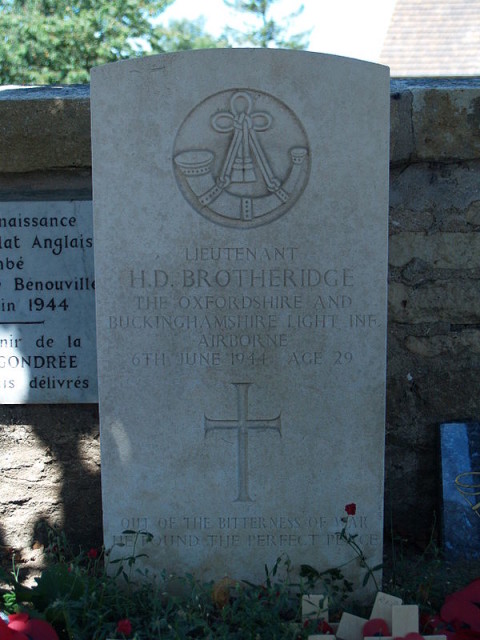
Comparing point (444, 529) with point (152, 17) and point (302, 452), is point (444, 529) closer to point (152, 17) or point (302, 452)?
point (302, 452)

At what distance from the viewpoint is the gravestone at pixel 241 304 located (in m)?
2.52

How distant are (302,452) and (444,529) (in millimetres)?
795

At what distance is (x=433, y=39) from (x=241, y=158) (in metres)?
13.0

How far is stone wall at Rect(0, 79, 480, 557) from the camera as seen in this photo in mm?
3092

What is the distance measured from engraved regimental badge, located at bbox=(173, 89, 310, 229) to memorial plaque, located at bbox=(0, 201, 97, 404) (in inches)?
29.4

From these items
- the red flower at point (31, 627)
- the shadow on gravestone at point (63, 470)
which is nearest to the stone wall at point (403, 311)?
the shadow on gravestone at point (63, 470)

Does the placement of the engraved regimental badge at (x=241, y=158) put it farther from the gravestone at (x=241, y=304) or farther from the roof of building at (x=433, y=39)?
the roof of building at (x=433, y=39)

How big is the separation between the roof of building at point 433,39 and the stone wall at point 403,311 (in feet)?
35.3

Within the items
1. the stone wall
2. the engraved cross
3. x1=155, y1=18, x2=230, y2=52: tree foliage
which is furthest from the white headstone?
x1=155, y1=18, x2=230, y2=52: tree foliage

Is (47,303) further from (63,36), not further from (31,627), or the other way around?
(63,36)

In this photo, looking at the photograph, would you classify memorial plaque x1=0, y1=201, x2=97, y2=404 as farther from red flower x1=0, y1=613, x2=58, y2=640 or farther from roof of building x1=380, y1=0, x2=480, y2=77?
roof of building x1=380, y1=0, x2=480, y2=77

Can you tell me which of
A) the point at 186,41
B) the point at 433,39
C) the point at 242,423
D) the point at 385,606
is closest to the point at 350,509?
the point at 385,606

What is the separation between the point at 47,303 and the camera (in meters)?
3.17

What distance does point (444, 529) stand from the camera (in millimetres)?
3037
